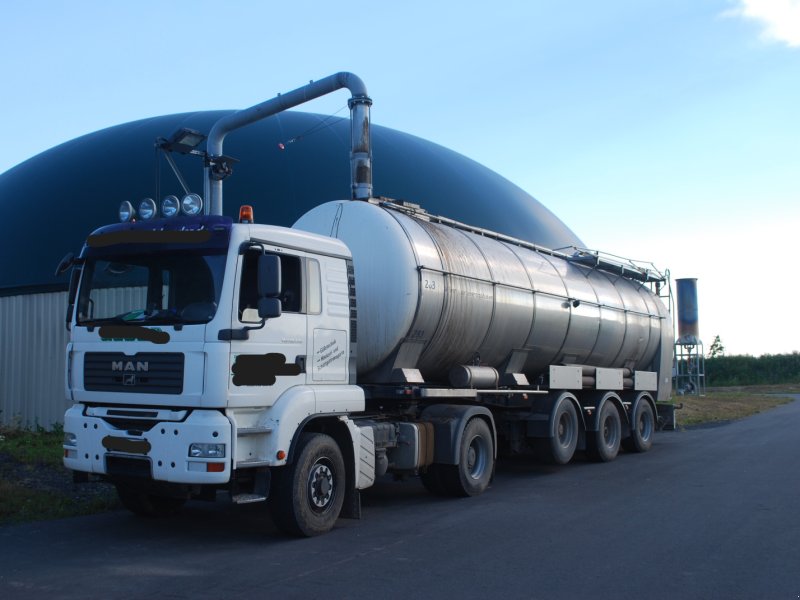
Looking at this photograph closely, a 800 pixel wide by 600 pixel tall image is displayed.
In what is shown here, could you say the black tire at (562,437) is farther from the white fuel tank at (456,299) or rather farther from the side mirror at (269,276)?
the side mirror at (269,276)

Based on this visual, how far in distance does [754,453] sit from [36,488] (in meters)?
13.3

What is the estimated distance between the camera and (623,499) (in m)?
10.4

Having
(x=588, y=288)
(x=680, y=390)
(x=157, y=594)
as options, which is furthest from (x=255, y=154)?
(x=680, y=390)

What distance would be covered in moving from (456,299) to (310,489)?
381 centimetres

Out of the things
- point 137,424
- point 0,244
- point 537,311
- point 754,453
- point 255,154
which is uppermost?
point 255,154

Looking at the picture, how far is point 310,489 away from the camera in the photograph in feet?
26.5

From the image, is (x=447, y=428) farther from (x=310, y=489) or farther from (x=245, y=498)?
(x=245, y=498)

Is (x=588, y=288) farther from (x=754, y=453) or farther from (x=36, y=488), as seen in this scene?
(x=36, y=488)

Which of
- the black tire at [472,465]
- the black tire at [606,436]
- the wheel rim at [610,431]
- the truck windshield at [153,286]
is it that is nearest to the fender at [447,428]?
the black tire at [472,465]

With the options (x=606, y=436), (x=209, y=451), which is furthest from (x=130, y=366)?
(x=606, y=436)

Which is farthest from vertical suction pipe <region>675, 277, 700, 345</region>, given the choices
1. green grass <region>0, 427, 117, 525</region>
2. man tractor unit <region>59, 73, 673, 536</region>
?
green grass <region>0, 427, 117, 525</region>

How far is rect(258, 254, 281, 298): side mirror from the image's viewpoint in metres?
7.32

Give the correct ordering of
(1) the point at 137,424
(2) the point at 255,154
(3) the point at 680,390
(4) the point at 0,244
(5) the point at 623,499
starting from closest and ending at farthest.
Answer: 1. (1) the point at 137,424
2. (5) the point at 623,499
3. (4) the point at 0,244
4. (2) the point at 255,154
5. (3) the point at 680,390

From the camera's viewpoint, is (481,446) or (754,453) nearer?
(481,446)
